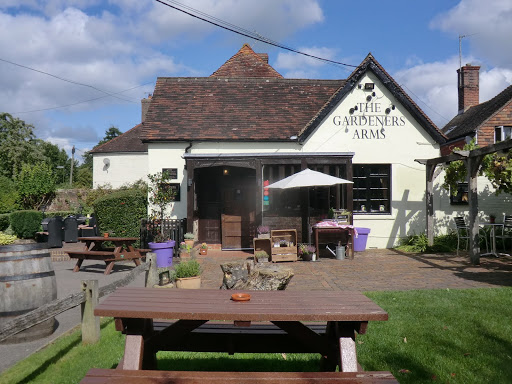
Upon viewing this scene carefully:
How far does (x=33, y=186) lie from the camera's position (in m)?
24.0

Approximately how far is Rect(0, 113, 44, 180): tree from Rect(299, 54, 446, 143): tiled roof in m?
32.1

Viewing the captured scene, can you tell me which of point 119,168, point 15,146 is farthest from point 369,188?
point 15,146

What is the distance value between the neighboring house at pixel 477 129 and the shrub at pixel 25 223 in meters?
15.5

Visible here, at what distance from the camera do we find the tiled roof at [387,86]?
13.8 m

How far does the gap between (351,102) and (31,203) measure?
19.6 m

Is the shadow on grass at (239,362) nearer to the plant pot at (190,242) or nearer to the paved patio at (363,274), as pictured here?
the paved patio at (363,274)

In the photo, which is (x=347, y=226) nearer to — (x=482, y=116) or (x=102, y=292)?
(x=102, y=292)

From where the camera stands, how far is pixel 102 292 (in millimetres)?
5133

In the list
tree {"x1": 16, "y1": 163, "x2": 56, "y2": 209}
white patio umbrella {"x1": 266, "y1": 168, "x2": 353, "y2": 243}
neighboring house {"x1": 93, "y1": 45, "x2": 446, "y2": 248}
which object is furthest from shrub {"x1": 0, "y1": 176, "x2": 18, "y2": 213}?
white patio umbrella {"x1": 266, "y1": 168, "x2": 353, "y2": 243}

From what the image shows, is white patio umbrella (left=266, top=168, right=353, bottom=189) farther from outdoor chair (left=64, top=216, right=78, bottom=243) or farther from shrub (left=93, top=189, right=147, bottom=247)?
A: outdoor chair (left=64, top=216, right=78, bottom=243)

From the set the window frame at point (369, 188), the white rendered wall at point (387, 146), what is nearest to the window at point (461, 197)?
the white rendered wall at point (387, 146)

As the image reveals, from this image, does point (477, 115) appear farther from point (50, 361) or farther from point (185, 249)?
point (50, 361)

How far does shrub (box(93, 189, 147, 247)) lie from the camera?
12562mm

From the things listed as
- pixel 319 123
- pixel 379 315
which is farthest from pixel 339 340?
pixel 319 123
